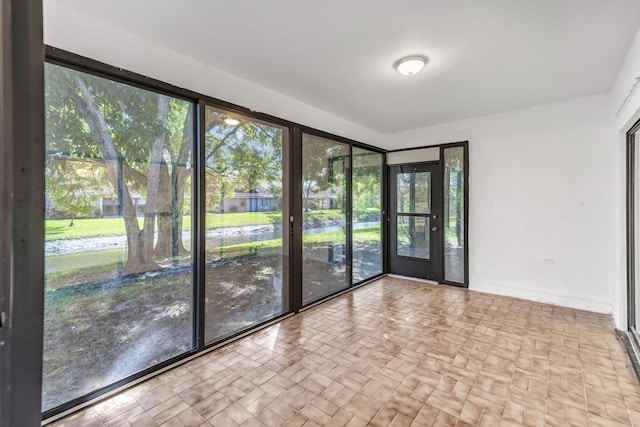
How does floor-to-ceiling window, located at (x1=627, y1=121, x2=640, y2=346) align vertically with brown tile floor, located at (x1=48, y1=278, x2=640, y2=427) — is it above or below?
above

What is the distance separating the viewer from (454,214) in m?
4.60

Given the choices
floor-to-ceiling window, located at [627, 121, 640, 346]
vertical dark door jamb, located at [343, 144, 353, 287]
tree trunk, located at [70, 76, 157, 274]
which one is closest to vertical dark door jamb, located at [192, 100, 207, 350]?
tree trunk, located at [70, 76, 157, 274]

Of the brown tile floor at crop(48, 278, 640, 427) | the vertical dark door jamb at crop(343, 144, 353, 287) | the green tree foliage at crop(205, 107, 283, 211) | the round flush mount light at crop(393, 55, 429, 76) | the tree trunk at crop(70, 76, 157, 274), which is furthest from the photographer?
the vertical dark door jamb at crop(343, 144, 353, 287)

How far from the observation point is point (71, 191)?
195 cm

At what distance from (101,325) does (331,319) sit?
7.23ft

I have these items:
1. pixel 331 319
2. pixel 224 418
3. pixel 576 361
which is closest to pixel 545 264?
pixel 576 361

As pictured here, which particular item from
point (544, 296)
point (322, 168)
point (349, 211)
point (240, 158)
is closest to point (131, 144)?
point (240, 158)

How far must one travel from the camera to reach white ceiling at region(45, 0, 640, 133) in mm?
1924

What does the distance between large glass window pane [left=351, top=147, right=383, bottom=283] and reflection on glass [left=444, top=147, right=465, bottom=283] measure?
1.15 metres

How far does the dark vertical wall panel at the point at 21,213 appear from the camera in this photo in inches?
23.1

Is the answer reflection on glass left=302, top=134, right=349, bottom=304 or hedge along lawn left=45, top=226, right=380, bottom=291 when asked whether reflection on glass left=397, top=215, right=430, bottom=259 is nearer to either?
hedge along lawn left=45, top=226, right=380, bottom=291

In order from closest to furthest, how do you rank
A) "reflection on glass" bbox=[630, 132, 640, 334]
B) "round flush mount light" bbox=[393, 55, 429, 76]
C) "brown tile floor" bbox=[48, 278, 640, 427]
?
"brown tile floor" bbox=[48, 278, 640, 427]
"round flush mount light" bbox=[393, 55, 429, 76]
"reflection on glass" bbox=[630, 132, 640, 334]

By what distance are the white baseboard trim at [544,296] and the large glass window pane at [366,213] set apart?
1632 millimetres

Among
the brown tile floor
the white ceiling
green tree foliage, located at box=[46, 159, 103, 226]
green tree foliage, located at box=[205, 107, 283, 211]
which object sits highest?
the white ceiling
